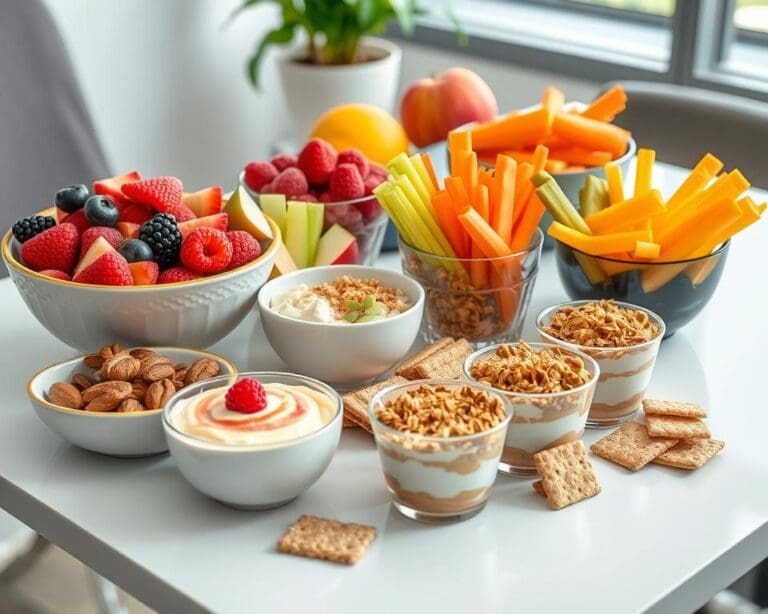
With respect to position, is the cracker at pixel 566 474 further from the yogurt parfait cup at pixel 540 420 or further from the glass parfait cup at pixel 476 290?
the glass parfait cup at pixel 476 290

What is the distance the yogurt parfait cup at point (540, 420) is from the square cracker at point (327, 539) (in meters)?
0.16

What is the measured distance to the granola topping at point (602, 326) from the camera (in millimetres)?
1081

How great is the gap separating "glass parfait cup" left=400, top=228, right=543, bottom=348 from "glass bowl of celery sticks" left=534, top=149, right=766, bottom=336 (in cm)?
5

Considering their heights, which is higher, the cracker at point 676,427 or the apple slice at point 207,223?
the apple slice at point 207,223

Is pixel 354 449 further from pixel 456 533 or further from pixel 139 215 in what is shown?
pixel 139 215

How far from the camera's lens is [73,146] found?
1.87 meters

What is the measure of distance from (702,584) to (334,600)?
0.30 metres

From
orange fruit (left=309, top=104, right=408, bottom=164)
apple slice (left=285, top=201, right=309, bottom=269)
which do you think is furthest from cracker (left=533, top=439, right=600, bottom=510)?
orange fruit (left=309, top=104, right=408, bottom=164)

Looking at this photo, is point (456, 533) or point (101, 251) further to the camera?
point (101, 251)

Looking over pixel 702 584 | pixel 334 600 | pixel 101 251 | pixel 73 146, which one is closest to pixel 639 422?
pixel 702 584

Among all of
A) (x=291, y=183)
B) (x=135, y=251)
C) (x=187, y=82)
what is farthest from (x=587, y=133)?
(x=187, y=82)

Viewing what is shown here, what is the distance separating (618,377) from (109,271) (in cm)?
51

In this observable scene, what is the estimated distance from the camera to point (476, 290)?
1.22 metres

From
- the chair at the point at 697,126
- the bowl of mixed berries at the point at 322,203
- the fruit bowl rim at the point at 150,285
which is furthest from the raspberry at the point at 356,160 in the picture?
the chair at the point at 697,126
